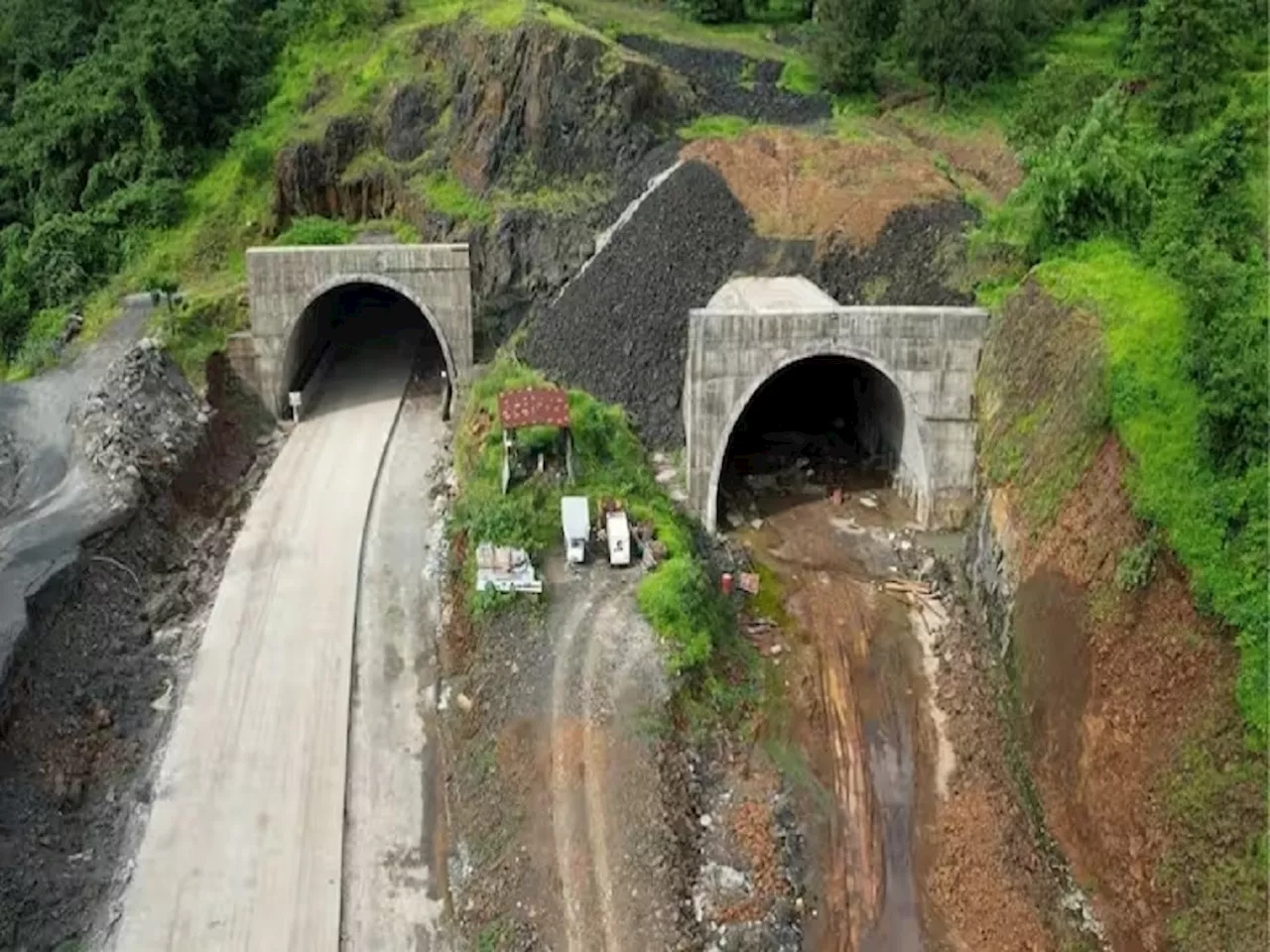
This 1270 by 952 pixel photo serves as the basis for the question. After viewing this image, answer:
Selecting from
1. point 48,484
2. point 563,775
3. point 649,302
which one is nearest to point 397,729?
point 563,775

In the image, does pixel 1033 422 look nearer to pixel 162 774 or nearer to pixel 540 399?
pixel 540 399

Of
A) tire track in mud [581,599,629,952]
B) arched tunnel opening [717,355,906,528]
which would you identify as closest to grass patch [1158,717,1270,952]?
tire track in mud [581,599,629,952]

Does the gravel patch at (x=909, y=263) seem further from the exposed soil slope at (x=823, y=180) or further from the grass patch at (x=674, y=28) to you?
the grass patch at (x=674, y=28)

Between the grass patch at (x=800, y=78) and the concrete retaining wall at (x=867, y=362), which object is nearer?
the concrete retaining wall at (x=867, y=362)

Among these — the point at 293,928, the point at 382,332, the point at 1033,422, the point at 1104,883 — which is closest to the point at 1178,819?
the point at 1104,883

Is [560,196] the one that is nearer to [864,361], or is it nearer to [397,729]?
[864,361]

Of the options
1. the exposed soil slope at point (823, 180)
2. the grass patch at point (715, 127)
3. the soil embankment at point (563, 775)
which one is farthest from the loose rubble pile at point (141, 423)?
the grass patch at point (715, 127)
